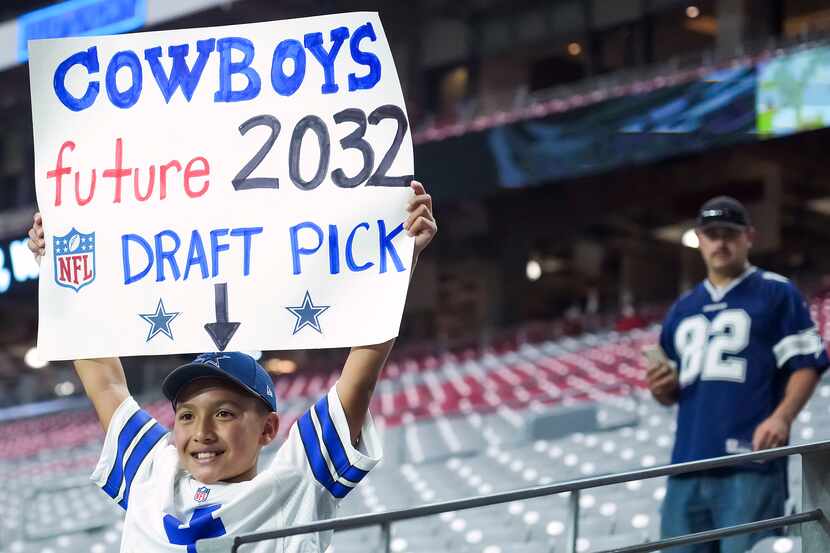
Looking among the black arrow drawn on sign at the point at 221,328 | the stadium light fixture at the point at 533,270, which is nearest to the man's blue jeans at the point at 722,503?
the black arrow drawn on sign at the point at 221,328

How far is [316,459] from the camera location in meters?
2.03

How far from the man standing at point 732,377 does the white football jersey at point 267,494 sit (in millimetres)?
1300

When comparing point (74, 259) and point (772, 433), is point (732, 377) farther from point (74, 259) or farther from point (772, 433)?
point (74, 259)

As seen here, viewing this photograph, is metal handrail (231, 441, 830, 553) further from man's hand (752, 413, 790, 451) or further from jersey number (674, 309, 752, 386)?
jersey number (674, 309, 752, 386)

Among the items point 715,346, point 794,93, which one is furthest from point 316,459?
point 794,93

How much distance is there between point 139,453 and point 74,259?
15.1 inches

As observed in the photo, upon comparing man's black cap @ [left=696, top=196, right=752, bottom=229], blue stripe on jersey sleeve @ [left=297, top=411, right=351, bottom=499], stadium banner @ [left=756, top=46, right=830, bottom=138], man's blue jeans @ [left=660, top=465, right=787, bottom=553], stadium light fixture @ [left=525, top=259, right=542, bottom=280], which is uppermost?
stadium banner @ [left=756, top=46, right=830, bottom=138]

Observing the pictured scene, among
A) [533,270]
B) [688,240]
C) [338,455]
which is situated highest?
[688,240]

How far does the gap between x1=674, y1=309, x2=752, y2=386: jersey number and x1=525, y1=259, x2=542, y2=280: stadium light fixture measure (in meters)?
18.4

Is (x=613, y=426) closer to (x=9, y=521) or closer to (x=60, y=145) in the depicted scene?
(x=9, y=521)

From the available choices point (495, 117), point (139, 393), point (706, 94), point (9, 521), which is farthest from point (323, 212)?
point (495, 117)

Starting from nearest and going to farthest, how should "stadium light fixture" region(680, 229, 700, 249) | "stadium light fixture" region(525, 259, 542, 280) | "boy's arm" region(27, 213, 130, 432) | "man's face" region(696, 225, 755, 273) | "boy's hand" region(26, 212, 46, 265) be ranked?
"boy's arm" region(27, 213, 130, 432) < "boy's hand" region(26, 212, 46, 265) < "man's face" region(696, 225, 755, 273) < "stadium light fixture" region(680, 229, 700, 249) < "stadium light fixture" region(525, 259, 542, 280)

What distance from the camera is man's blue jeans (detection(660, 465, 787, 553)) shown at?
3043 mm

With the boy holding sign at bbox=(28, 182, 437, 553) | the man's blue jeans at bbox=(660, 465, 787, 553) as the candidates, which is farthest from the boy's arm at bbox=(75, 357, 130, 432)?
the man's blue jeans at bbox=(660, 465, 787, 553)
